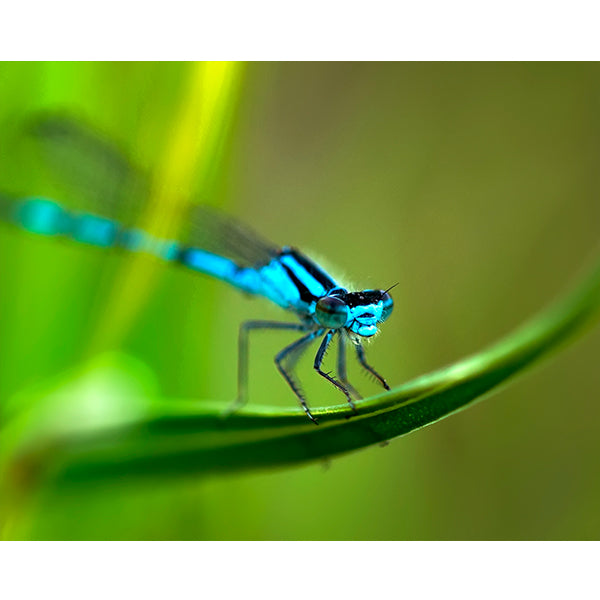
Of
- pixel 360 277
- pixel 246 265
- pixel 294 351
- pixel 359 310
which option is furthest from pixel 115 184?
pixel 359 310

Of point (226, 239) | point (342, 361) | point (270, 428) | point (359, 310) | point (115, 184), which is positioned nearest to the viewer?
point (270, 428)

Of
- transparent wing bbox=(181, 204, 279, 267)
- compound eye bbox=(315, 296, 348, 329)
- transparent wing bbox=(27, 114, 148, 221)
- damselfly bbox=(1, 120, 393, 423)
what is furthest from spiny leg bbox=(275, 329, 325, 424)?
transparent wing bbox=(27, 114, 148, 221)

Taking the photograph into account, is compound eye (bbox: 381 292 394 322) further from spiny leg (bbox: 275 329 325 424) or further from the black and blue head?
spiny leg (bbox: 275 329 325 424)

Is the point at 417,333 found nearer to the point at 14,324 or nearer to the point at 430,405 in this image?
the point at 14,324

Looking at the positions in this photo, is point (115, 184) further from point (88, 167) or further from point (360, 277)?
point (360, 277)

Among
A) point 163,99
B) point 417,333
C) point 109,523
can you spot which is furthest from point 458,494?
point 163,99

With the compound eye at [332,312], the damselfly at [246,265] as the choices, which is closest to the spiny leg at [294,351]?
the damselfly at [246,265]
